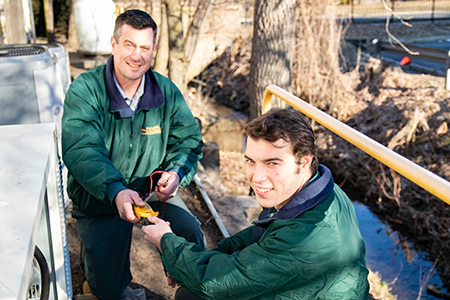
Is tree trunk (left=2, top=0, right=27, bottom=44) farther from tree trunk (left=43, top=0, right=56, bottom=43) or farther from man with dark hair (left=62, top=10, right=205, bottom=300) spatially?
tree trunk (left=43, top=0, right=56, bottom=43)

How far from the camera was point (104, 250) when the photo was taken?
3395 mm

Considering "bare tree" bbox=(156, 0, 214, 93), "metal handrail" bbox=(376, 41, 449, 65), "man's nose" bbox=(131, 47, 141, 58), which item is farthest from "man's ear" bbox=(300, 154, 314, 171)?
"metal handrail" bbox=(376, 41, 449, 65)

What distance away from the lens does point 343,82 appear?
1163 cm

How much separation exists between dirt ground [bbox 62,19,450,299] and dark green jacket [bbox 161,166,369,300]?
2516 millimetres

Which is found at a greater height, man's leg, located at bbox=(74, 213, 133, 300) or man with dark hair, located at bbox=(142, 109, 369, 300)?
man with dark hair, located at bbox=(142, 109, 369, 300)

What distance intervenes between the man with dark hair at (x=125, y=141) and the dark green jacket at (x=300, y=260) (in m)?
1.15

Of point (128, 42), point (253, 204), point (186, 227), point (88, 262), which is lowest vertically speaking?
point (253, 204)

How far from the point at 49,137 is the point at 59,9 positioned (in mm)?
15671

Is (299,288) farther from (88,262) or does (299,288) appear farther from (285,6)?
(285,6)

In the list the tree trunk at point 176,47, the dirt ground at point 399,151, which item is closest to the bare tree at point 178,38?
the tree trunk at point 176,47

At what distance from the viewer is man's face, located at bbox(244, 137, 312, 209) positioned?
217cm

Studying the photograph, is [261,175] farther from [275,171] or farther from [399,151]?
[399,151]

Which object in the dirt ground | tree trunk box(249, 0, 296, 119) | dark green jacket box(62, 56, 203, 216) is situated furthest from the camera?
the dirt ground

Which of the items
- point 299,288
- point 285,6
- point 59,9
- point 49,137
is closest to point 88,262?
point 49,137
